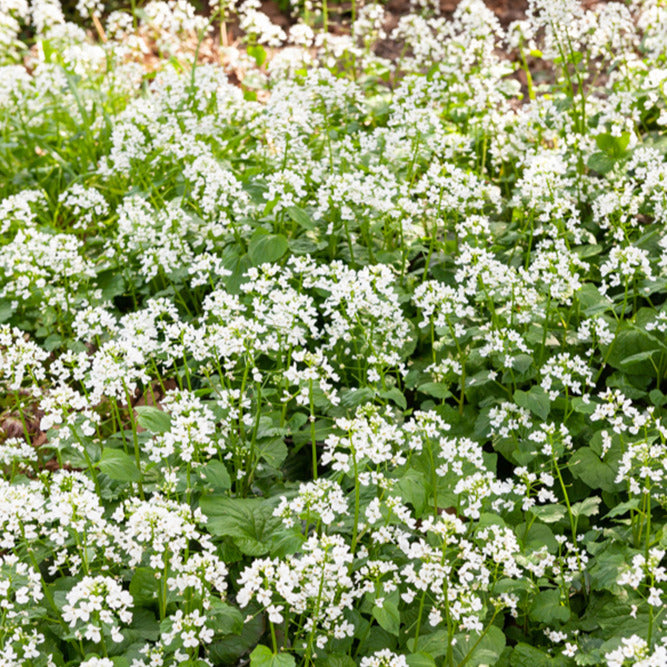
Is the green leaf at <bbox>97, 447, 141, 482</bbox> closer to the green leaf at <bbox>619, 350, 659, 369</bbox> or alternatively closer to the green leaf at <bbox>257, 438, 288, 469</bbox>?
the green leaf at <bbox>257, 438, 288, 469</bbox>

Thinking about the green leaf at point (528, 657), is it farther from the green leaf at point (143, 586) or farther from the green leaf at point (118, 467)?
the green leaf at point (118, 467)

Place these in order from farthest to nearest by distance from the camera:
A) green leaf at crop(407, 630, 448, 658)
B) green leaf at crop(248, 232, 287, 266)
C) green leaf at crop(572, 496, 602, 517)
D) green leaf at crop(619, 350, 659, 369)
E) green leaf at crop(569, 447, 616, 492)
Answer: green leaf at crop(248, 232, 287, 266)
green leaf at crop(619, 350, 659, 369)
green leaf at crop(569, 447, 616, 492)
green leaf at crop(572, 496, 602, 517)
green leaf at crop(407, 630, 448, 658)

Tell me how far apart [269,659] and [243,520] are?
61 cm

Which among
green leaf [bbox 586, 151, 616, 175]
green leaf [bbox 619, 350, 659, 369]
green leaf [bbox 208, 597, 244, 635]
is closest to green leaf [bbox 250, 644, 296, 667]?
green leaf [bbox 208, 597, 244, 635]

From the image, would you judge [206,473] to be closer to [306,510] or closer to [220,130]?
[306,510]

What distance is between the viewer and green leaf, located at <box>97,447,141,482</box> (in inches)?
114

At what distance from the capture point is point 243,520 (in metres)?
2.90

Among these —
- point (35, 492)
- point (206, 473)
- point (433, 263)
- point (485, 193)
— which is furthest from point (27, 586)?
point (485, 193)

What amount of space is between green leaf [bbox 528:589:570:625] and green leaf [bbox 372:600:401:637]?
54 cm

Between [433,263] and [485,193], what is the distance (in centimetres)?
43

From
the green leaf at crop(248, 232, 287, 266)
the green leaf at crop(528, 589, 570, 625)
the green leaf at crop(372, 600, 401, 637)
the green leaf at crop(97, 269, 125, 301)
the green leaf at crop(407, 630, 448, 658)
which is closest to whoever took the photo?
the green leaf at crop(372, 600, 401, 637)

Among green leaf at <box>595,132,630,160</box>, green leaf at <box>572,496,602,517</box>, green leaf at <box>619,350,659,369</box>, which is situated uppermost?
green leaf at <box>595,132,630,160</box>

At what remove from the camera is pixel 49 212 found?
552 centimetres

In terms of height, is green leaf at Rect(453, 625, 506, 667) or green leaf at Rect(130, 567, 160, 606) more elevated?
green leaf at Rect(453, 625, 506, 667)
